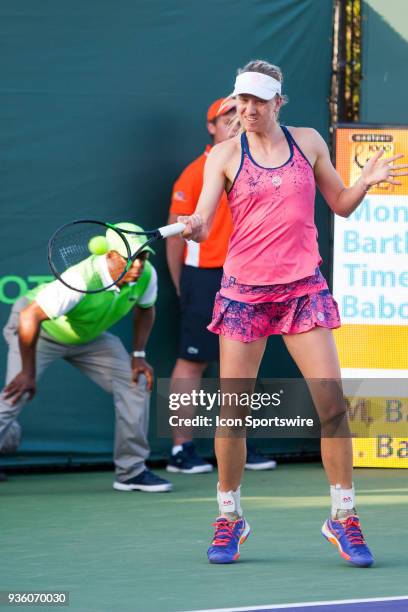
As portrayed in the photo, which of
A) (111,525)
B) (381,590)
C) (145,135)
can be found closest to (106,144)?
(145,135)

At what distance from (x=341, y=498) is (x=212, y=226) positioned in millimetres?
3108

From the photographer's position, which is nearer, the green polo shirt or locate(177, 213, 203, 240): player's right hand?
locate(177, 213, 203, 240): player's right hand

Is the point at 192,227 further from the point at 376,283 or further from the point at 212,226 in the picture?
the point at 376,283

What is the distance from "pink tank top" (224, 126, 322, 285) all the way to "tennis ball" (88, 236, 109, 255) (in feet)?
4.89

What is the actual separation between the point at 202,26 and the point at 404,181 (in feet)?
5.22

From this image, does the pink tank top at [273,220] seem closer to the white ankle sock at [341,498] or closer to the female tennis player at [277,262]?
the female tennis player at [277,262]

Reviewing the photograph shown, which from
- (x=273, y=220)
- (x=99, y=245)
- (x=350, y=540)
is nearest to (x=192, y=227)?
(x=273, y=220)

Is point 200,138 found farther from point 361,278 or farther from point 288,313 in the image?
point 288,313

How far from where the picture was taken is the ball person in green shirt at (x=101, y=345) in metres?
6.49

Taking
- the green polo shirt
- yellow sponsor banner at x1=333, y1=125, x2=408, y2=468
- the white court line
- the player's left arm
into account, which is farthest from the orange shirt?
the white court line

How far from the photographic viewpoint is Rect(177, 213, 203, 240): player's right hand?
460 cm

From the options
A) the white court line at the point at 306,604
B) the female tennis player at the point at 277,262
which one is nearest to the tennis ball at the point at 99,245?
the female tennis player at the point at 277,262

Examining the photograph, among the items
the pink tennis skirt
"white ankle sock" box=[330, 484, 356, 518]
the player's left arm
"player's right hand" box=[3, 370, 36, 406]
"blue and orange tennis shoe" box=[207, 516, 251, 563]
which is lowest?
"blue and orange tennis shoe" box=[207, 516, 251, 563]

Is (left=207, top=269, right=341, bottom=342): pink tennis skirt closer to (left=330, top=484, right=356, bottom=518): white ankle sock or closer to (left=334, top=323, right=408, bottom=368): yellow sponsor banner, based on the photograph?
(left=330, top=484, right=356, bottom=518): white ankle sock
